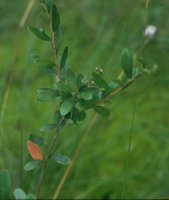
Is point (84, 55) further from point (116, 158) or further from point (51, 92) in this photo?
point (51, 92)

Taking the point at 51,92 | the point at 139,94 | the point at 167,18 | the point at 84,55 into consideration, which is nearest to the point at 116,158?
the point at 139,94

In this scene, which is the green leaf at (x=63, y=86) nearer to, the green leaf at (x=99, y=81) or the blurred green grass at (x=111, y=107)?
the green leaf at (x=99, y=81)

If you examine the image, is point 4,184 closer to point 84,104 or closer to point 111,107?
point 84,104

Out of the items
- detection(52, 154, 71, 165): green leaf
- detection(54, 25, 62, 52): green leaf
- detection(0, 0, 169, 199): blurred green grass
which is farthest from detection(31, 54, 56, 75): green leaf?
detection(0, 0, 169, 199): blurred green grass

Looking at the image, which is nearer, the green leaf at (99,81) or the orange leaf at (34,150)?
the green leaf at (99,81)

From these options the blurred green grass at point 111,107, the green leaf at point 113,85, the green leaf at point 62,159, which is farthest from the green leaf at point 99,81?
the blurred green grass at point 111,107

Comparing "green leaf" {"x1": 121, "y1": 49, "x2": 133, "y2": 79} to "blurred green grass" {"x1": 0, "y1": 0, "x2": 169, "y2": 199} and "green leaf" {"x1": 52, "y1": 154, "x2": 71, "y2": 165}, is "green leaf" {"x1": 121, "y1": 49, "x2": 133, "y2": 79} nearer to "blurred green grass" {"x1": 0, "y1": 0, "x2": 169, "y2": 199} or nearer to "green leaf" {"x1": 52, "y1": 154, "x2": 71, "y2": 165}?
"green leaf" {"x1": 52, "y1": 154, "x2": 71, "y2": 165}
